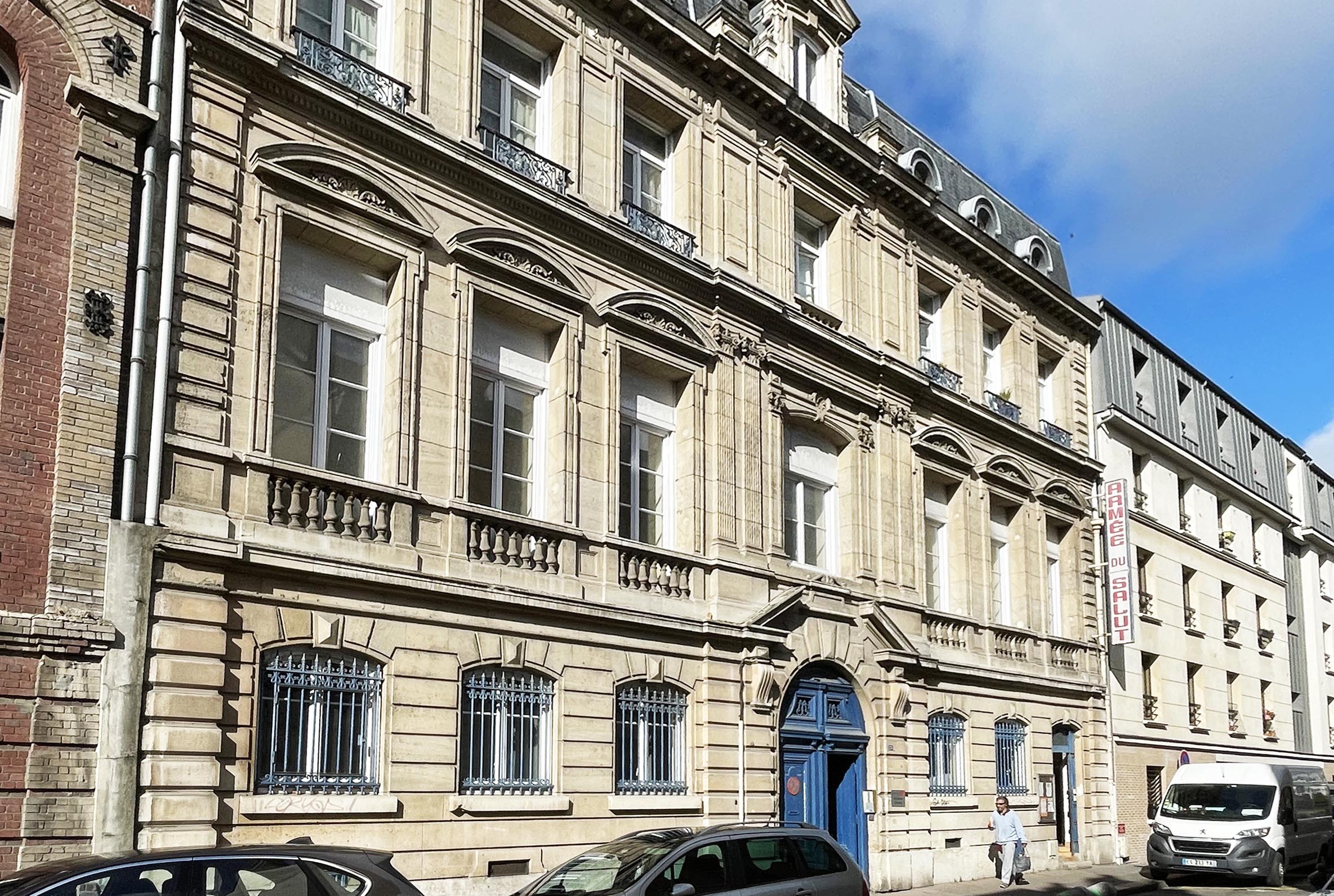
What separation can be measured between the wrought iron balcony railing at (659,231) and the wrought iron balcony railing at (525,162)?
132 centimetres

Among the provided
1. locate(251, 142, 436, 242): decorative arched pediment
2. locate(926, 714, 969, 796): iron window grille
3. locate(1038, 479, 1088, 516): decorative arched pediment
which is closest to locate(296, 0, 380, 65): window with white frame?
locate(251, 142, 436, 242): decorative arched pediment

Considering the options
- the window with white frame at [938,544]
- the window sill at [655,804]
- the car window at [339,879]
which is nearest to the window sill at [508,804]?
the window sill at [655,804]

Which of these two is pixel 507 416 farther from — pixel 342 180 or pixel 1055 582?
pixel 1055 582

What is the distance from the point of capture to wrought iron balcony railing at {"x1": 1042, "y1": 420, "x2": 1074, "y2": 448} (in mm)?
28219

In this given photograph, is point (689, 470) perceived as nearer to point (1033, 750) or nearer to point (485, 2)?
point (485, 2)

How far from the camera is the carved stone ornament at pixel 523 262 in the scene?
16.3 metres

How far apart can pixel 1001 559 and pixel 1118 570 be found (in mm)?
4273

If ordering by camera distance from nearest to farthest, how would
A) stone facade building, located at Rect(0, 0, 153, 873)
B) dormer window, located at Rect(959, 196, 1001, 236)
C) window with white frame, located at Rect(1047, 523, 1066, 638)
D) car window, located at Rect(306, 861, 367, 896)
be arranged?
car window, located at Rect(306, 861, 367, 896) < stone facade building, located at Rect(0, 0, 153, 873) < dormer window, located at Rect(959, 196, 1001, 236) < window with white frame, located at Rect(1047, 523, 1066, 638)

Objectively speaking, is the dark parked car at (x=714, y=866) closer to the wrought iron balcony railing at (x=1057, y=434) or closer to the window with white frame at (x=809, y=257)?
the window with white frame at (x=809, y=257)

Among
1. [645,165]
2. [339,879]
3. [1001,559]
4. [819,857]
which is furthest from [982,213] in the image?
[339,879]

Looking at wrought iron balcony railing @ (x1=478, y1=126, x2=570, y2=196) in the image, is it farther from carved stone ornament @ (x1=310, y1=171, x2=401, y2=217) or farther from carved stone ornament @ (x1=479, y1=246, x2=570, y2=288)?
carved stone ornament @ (x1=310, y1=171, x2=401, y2=217)

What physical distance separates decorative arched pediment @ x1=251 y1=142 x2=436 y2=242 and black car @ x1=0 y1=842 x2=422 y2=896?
7903 mm

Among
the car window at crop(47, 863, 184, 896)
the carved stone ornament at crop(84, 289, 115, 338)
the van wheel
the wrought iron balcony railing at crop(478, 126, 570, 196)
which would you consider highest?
the wrought iron balcony railing at crop(478, 126, 570, 196)

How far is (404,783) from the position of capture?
14156mm
